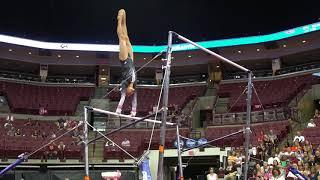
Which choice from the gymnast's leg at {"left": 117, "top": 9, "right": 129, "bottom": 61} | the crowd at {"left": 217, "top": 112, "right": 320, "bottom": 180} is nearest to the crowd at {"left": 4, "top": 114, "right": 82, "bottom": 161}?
the crowd at {"left": 217, "top": 112, "right": 320, "bottom": 180}

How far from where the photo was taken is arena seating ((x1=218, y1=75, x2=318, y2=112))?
27.4m

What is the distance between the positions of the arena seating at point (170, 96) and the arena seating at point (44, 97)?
2.69 meters

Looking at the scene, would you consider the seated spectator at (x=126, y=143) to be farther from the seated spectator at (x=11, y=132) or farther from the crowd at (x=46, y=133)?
the seated spectator at (x=11, y=132)

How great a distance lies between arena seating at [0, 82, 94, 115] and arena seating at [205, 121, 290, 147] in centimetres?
1038

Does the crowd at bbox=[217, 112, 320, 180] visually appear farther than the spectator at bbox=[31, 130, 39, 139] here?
No

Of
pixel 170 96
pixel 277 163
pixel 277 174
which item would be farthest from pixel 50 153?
pixel 277 174

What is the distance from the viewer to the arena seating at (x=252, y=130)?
22.9 meters

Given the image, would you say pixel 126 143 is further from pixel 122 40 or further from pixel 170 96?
pixel 122 40

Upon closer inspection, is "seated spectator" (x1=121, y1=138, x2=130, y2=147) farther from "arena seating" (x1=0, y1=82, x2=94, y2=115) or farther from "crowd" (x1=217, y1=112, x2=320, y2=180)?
"crowd" (x1=217, y1=112, x2=320, y2=180)

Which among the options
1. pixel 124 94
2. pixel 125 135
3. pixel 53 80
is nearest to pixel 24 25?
pixel 53 80

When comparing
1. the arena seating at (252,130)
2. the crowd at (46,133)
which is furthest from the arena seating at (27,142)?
the arena seating at (252,130)

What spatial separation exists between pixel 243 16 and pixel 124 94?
2328cm

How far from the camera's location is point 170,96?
31.9 m

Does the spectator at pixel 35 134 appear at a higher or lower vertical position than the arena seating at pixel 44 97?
lower
